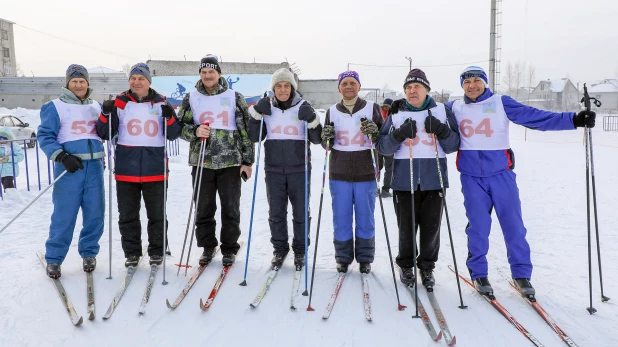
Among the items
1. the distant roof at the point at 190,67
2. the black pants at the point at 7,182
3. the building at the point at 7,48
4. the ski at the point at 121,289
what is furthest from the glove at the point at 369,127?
the building at the point at 7,48

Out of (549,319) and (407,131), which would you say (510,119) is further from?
(549,319)

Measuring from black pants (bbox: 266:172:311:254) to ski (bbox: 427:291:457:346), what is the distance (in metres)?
1.18

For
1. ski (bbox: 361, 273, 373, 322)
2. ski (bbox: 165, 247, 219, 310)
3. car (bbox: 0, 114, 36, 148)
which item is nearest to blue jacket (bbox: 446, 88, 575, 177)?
ski (bbox: 361, 273, 373, 322)

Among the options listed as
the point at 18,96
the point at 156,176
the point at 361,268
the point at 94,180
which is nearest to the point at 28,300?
the point at 94,180

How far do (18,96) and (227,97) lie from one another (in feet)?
103

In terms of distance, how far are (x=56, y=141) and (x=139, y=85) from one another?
2.77 ft

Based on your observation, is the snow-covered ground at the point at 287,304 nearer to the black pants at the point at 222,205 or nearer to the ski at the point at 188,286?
the ski at the point at 188,286

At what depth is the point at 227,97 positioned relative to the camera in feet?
12.2

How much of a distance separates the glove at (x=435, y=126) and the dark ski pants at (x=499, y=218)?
1.48 ft

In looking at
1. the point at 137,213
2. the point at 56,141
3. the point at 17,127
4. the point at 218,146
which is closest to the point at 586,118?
the point at 218,146

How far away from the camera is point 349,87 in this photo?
3461 millimetres

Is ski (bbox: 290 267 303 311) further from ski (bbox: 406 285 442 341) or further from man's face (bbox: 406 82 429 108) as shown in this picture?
man's face (bbox: 406 82 429 108)

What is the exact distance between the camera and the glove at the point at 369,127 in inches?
128

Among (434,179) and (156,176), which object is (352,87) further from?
(156,176)
